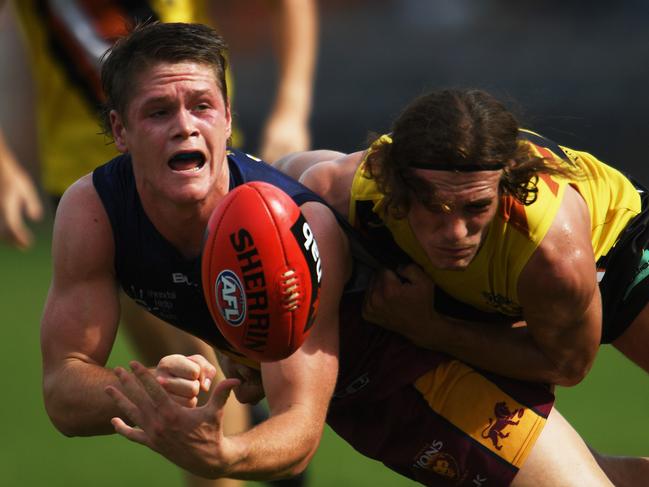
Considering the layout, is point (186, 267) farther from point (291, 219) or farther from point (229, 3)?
point (229, 3)

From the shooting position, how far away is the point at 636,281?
4.43m

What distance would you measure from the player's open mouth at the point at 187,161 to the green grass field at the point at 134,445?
7.43 ft

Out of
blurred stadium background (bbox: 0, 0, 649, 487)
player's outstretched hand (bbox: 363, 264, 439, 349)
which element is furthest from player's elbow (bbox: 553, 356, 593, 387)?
blurred stadium background (bbox: 0, 0, 649, 487)

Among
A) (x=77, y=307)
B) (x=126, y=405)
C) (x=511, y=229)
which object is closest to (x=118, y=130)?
(x=77, y=307)

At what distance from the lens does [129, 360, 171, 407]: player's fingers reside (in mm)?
3201

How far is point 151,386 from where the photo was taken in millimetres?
3211

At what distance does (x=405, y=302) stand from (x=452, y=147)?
0.55 metres

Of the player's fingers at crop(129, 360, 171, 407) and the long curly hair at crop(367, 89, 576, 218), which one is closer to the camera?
the player's fingers at crop(129, 360, 171, 407)

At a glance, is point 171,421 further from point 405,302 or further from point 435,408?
point 435,408

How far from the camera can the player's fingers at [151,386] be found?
10.5 feet

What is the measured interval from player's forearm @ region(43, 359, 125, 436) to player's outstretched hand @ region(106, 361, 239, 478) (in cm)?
52

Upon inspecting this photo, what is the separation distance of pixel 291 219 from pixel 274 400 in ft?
1.80

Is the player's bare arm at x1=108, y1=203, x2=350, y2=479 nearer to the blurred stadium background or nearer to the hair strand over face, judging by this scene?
the hair strand over face

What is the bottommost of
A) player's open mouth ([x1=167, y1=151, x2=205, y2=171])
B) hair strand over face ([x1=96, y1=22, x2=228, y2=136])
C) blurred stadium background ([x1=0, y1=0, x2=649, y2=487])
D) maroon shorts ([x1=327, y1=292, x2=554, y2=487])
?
blurred stadium background ([x1=0, y1=0, x2=649, y2=487])
